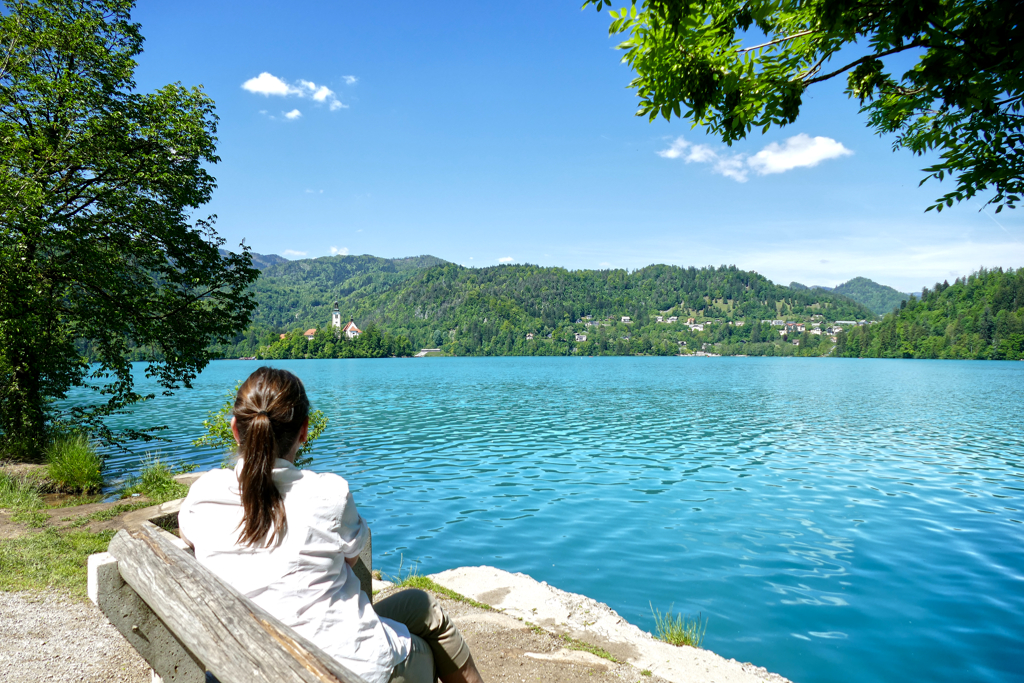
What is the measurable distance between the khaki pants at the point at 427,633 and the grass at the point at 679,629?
3.94m

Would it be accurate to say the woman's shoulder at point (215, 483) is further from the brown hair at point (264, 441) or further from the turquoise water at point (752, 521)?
the turquoise water at point (752, 521)

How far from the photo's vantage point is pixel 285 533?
2.32m

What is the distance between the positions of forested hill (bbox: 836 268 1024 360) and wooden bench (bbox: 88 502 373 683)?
165044 mm

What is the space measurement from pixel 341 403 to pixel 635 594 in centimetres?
3208

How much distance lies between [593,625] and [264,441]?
4895 mm

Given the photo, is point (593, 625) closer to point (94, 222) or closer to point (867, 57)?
point (867, 57)

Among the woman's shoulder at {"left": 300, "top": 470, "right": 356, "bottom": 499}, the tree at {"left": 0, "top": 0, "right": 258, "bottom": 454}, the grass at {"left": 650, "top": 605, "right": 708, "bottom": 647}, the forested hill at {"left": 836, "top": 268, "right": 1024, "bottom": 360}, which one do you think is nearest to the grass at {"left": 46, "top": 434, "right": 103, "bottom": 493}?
the tree at {"left": 0, "top": 0, "right": 258, "bottom": 454}

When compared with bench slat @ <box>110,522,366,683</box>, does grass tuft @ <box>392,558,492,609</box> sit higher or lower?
lower

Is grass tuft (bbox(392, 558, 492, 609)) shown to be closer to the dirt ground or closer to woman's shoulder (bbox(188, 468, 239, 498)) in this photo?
the dirt ground

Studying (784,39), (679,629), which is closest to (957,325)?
(679,629)

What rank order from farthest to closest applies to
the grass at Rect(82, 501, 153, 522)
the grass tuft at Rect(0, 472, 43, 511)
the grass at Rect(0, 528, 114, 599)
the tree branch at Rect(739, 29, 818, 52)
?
the grass tuft at Rect(0, 472, 43, 511)
the grass at Rect(82, 501, 153, 522)
the grass at Rect(0, 528, 114, 599)
the tree branch at Rect(739, 29, 818, 52)

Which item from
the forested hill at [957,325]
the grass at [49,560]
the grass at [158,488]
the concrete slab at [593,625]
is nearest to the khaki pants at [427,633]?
the concrete slab at [593,625]

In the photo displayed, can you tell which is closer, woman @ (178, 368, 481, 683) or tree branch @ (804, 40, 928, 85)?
woman @ (178, 368, 481, 683)

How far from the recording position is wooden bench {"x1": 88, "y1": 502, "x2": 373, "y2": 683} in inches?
67.9
